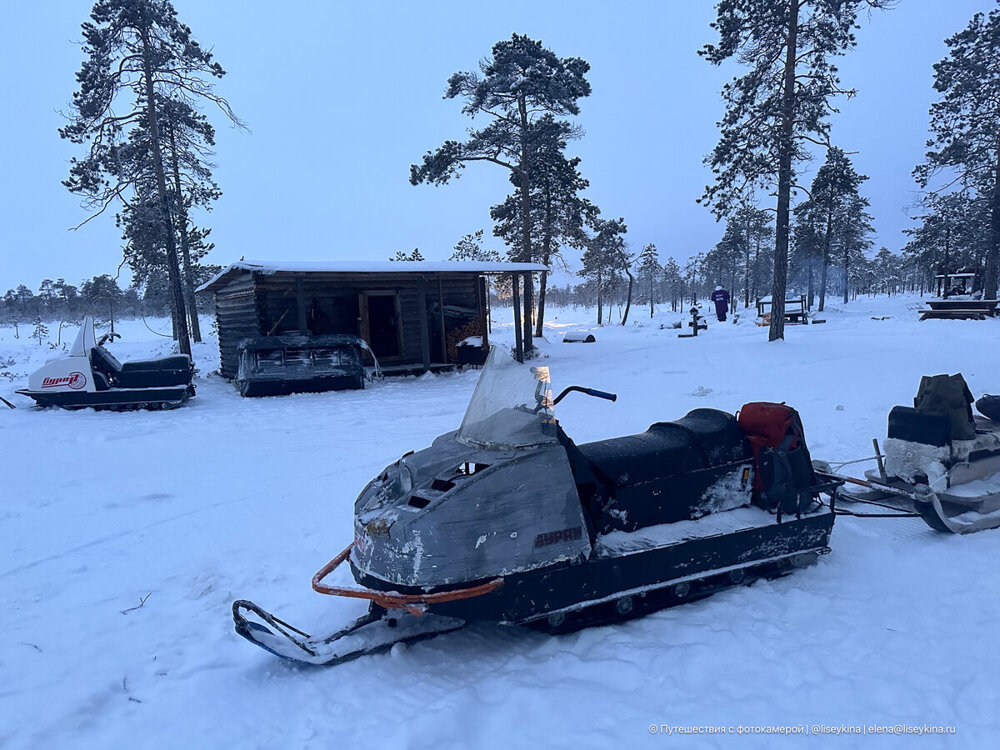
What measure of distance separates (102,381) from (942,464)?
12.7 m

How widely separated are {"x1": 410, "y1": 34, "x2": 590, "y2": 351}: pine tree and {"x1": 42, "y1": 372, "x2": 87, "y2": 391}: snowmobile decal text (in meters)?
12.6

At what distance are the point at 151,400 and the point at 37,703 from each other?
29.7 ft

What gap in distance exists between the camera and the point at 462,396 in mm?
11227

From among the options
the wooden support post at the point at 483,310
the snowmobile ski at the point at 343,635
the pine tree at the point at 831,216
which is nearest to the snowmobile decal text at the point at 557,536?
the snowmobile ski at the point at 343,635

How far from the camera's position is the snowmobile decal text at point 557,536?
9.39 ft

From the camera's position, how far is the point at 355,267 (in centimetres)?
1365

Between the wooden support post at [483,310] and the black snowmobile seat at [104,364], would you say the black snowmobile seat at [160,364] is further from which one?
the wooden support post at [483,310]

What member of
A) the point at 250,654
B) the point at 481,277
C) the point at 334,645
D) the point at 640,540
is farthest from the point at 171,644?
the point at 481,277

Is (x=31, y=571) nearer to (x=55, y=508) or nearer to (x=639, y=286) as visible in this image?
(x=55, y=508)

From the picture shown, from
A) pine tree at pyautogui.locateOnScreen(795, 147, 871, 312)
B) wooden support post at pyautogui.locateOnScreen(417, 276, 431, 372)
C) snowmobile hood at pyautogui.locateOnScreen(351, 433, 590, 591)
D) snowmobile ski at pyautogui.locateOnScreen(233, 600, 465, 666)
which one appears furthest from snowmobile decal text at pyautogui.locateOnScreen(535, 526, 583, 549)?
pine tree at pyautogui.locateOnScreen(795, 147, 871, 312)

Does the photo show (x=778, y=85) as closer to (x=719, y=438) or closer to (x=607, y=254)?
(x=719, y=438)

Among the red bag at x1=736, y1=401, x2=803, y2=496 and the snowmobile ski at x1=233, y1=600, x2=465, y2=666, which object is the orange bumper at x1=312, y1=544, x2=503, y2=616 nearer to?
the snowmobile ski at x1=233, y1=600, x2=465, y2=666

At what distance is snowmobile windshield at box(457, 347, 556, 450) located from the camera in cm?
300

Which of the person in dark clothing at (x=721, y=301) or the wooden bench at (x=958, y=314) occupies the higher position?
the person in dark clothing at (x=721, y=301)
